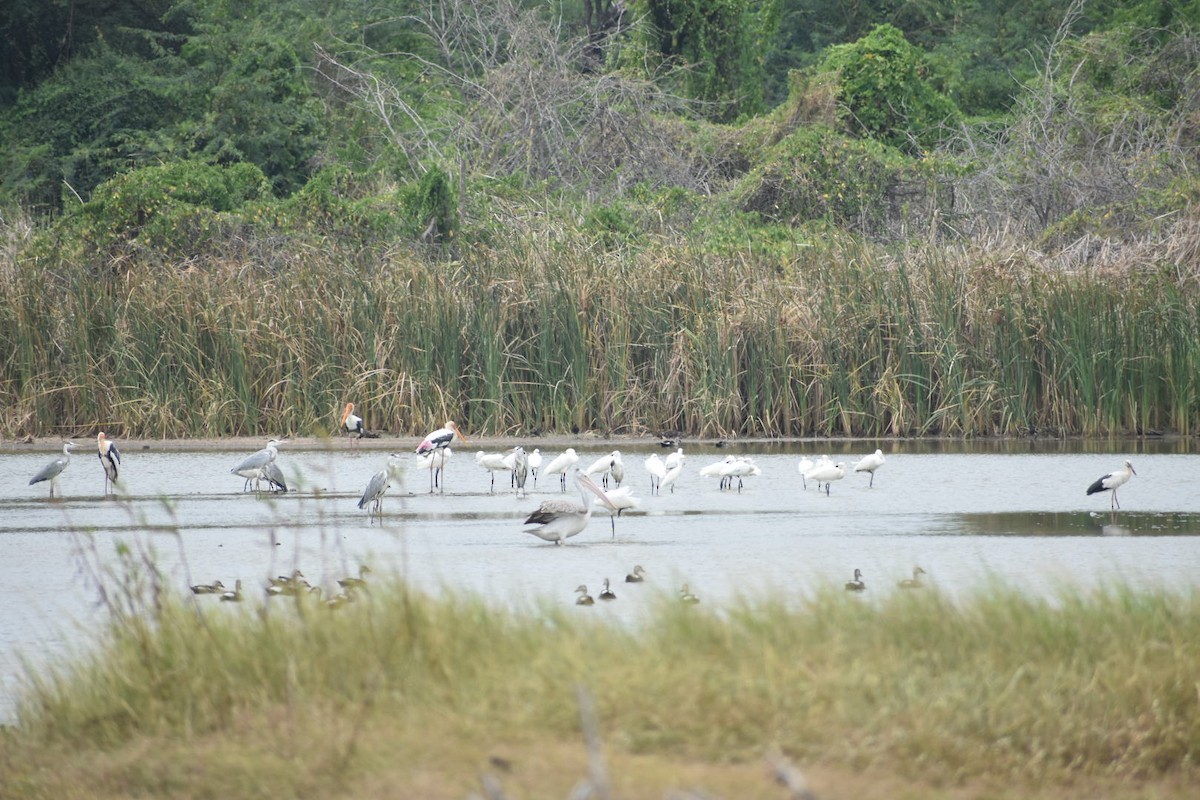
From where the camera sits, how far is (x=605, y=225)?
22.5 meters

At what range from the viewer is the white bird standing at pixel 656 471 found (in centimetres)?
Answer: 1377

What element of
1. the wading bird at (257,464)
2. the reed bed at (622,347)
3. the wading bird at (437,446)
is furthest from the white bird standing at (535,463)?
the reed bed at (622,347)

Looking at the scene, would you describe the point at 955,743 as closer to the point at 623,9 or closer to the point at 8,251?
the point at 8,251

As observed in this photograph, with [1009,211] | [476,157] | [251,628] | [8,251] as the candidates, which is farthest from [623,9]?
[251,628]

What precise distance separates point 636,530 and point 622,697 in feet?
20.9

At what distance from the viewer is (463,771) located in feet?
16.0

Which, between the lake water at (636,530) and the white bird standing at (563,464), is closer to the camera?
the lake water at (636,530)

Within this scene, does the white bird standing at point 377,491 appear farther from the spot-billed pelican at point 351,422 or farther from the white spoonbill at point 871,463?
the spot-billed pelican at point 351,422

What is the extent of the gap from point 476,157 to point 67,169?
29.1 ft

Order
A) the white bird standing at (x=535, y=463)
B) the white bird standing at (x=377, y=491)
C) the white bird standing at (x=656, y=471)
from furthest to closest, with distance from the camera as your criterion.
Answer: the white bird standing at (x=535, y=463), the white bird standing at (x=656, y=471), the white bird standing at (x=377, y=491)

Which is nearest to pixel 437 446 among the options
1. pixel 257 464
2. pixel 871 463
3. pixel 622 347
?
pixel 257 464

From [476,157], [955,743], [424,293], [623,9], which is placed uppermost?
[623,9]

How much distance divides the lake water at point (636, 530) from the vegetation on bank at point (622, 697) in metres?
0.57

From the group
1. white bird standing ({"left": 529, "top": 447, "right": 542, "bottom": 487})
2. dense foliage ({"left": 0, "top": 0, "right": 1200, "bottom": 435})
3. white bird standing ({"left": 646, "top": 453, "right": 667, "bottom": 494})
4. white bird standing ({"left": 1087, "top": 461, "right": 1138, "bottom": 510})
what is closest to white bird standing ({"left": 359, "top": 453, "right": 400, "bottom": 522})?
white bird standing ({"left": 529, "top": 447, "right": 542, "bottom": 487})
